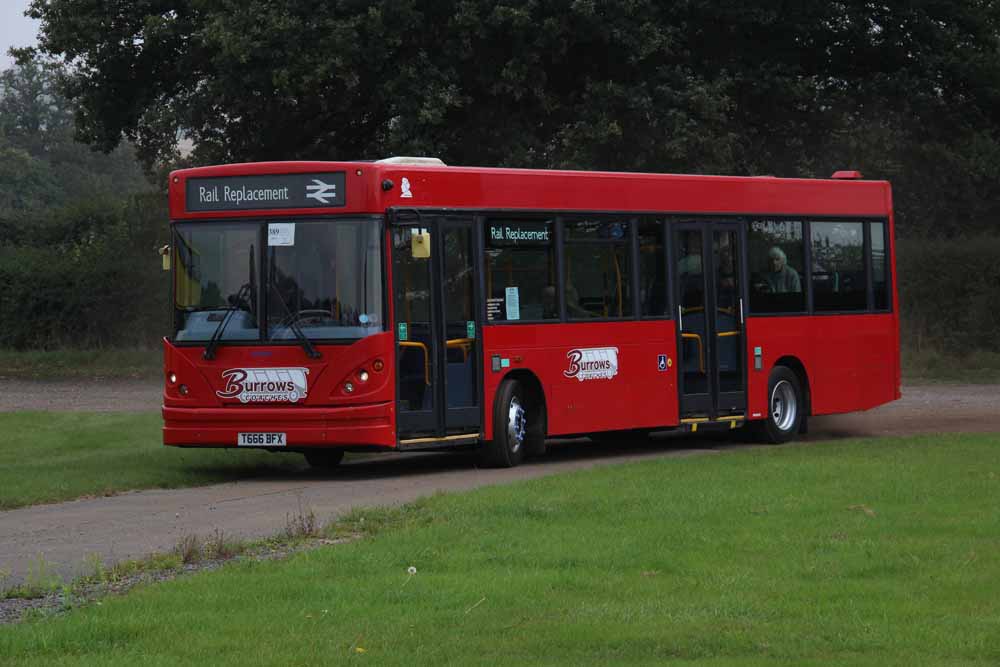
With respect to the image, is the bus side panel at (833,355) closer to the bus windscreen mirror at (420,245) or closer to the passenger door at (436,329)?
the passenger door at (436,329)

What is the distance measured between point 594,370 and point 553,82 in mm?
15099

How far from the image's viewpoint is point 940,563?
34.1ft

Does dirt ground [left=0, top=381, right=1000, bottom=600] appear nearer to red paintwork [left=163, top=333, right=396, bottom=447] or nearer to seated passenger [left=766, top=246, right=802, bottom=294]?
red paintwork [left=163, top=333, right=396, bottom=447]

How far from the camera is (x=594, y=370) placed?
20.0 meters

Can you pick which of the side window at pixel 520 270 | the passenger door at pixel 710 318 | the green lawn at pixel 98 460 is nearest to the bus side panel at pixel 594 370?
the side window at pixel 520 270

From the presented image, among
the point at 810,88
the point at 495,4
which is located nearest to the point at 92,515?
the point at 495,4

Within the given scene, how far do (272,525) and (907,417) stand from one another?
Result: 14153 millimetres

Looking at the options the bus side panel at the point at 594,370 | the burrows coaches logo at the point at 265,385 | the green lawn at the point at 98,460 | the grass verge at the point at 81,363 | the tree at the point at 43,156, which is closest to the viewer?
the green lawn at the point at 98,460

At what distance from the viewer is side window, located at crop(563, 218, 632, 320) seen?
1977 cm

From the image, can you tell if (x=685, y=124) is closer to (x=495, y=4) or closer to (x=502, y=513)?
(x=495, y=4)

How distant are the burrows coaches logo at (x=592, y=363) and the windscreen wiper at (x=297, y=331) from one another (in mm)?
3219

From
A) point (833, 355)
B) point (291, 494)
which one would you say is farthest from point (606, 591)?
point (833, 355)

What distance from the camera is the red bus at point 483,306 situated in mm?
17641

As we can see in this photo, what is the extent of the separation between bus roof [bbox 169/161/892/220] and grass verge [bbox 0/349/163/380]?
18.3 meters
